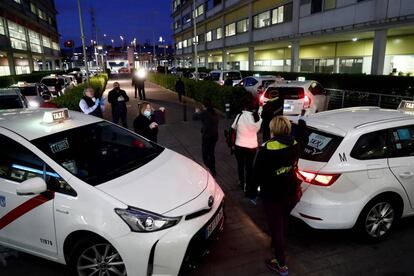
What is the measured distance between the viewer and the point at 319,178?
12.3 ft

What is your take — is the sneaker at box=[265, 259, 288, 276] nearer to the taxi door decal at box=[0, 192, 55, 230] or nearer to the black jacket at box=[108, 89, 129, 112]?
the taxi door decal at box=[0, 192, 55, 230]

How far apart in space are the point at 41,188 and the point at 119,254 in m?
1.01

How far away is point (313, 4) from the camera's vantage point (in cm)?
2259

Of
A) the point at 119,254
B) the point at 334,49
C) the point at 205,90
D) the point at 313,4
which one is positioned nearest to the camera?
the point at 119,254

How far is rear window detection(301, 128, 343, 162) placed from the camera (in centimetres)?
385

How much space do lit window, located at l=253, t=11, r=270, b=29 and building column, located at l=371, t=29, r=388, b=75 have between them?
13.9m

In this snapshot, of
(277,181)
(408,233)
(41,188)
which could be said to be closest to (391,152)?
(408,233)

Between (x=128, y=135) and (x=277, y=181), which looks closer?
(x=277, y=181)

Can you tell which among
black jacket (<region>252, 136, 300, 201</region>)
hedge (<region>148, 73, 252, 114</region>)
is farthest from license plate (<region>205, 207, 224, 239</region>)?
hedge (<region>148, 73, 252, 114</region>)

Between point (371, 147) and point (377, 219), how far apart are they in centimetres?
93

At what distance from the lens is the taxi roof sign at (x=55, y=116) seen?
3945 mm

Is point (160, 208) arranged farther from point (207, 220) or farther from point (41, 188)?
point (41, 188)

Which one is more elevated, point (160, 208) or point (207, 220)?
point (160, 208)

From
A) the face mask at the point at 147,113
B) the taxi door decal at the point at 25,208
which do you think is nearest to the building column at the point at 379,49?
the face mask at the point at 147,113
